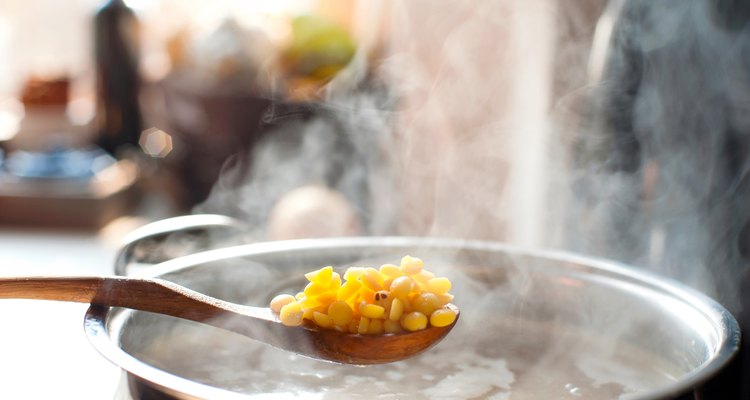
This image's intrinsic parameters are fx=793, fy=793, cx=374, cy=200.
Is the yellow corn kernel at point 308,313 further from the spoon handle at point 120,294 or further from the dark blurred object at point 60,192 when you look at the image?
the dark blurred object at point 60,192

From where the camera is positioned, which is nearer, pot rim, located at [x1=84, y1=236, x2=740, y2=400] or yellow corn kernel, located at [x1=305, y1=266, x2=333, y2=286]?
pot rim, located at [x1=84, y1=236, x2=740, y2=400]

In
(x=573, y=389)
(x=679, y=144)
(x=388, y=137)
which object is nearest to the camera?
(x=573, y=389)

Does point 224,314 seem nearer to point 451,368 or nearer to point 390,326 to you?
point 390,326

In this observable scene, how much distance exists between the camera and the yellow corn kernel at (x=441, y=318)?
1.08 m

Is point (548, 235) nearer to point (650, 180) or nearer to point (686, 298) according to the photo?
point (650, 180)

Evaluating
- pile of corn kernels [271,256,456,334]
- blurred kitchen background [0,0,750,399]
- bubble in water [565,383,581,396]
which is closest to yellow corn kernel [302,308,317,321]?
pile of corn kernels [271,256,456,334]

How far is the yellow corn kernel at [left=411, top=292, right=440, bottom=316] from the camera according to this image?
108 centimetres

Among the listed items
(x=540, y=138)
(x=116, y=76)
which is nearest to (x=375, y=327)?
(x=540, y=138)

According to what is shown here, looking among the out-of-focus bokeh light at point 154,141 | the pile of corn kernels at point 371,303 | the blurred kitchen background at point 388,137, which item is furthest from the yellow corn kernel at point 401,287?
the out-of-focus bokeh light at point 154,141

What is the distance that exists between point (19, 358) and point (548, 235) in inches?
54.6

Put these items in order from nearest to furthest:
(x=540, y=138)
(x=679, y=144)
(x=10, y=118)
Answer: (x=679, y=144) < (x=540, y=138) < (x=10, y=118)

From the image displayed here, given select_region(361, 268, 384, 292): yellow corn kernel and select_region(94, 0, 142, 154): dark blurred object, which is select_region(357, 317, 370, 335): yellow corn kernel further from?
select_region(94, 0, 142, 154): dark blurred object

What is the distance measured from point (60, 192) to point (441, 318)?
212 centimetres

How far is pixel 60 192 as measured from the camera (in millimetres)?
2807
